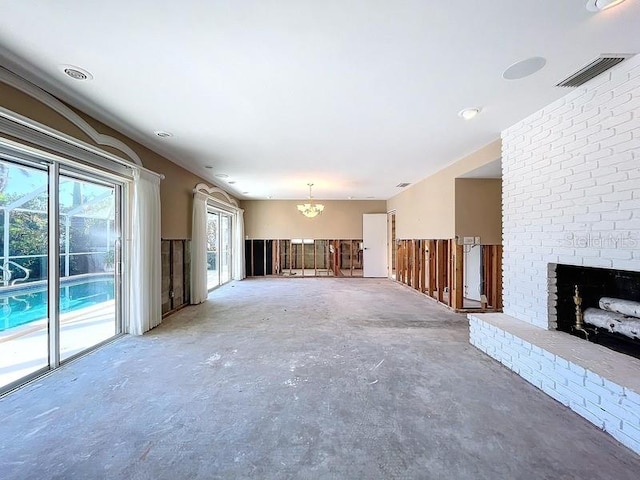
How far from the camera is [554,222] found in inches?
110

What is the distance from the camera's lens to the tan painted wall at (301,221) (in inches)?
375

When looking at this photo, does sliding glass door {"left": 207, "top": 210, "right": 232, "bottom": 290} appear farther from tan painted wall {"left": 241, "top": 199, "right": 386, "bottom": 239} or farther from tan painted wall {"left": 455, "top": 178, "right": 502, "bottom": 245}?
tan painted wall {"left": 455, "top": 178, "right": 502, "bottom": 245}

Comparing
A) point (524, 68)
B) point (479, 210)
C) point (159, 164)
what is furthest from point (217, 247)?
point (524, 68)

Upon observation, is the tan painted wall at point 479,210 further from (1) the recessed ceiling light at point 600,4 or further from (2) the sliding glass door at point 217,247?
(2) the sliding glass door at point 217,247

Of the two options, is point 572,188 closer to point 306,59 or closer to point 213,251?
point 306,59

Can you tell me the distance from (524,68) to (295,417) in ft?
10.2

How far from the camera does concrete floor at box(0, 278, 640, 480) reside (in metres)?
1.60

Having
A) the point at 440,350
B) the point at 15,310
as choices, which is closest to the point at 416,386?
the point at 440,350

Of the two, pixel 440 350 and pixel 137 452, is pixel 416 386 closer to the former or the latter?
pixel 440 350

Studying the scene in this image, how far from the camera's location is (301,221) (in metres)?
9.53

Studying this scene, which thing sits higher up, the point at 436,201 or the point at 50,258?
the point at 436,201

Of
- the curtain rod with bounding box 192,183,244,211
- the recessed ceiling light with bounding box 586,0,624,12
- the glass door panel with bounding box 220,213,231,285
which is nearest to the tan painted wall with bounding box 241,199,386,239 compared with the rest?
the glass door panel with bounding box 220,213,231,285

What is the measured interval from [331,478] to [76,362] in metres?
2.86

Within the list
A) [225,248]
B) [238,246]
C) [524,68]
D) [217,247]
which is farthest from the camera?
[238,246]
